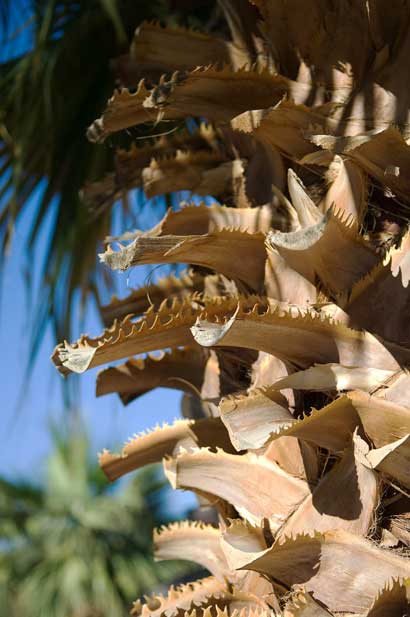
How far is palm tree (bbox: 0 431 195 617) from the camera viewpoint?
1360 cm

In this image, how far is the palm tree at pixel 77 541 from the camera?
13596 millimetres

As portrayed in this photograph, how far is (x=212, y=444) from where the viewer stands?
134 centimetres

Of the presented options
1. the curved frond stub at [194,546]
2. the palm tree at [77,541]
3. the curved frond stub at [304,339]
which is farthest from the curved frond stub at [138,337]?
the palm tree at [77,541]

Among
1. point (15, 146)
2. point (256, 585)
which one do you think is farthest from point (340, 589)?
point (15, 146)

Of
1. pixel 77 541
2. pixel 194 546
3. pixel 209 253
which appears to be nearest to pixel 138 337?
pixel 209 253

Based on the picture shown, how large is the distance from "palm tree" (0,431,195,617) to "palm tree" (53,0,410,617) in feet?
39.2

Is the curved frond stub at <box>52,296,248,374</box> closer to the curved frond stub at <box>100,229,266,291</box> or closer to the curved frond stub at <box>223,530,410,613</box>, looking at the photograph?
the curved frond stub at <box>100,229,266,291</box>

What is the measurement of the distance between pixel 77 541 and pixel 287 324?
573 inches

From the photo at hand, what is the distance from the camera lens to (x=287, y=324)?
43.6 inches

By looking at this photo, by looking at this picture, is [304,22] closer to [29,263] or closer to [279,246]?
[279,246]

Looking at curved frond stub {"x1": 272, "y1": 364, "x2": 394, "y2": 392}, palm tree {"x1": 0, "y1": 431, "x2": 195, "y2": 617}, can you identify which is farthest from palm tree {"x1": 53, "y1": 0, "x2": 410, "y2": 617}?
palm tree {"x1": 0, "y1": 431, "x2": 195, "y2": 617}

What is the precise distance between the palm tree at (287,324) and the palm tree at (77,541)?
39.2 feet

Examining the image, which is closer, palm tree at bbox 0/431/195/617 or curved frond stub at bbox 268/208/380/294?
curved frond stub at bbox 268/208/380/294

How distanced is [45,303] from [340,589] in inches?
69.8
